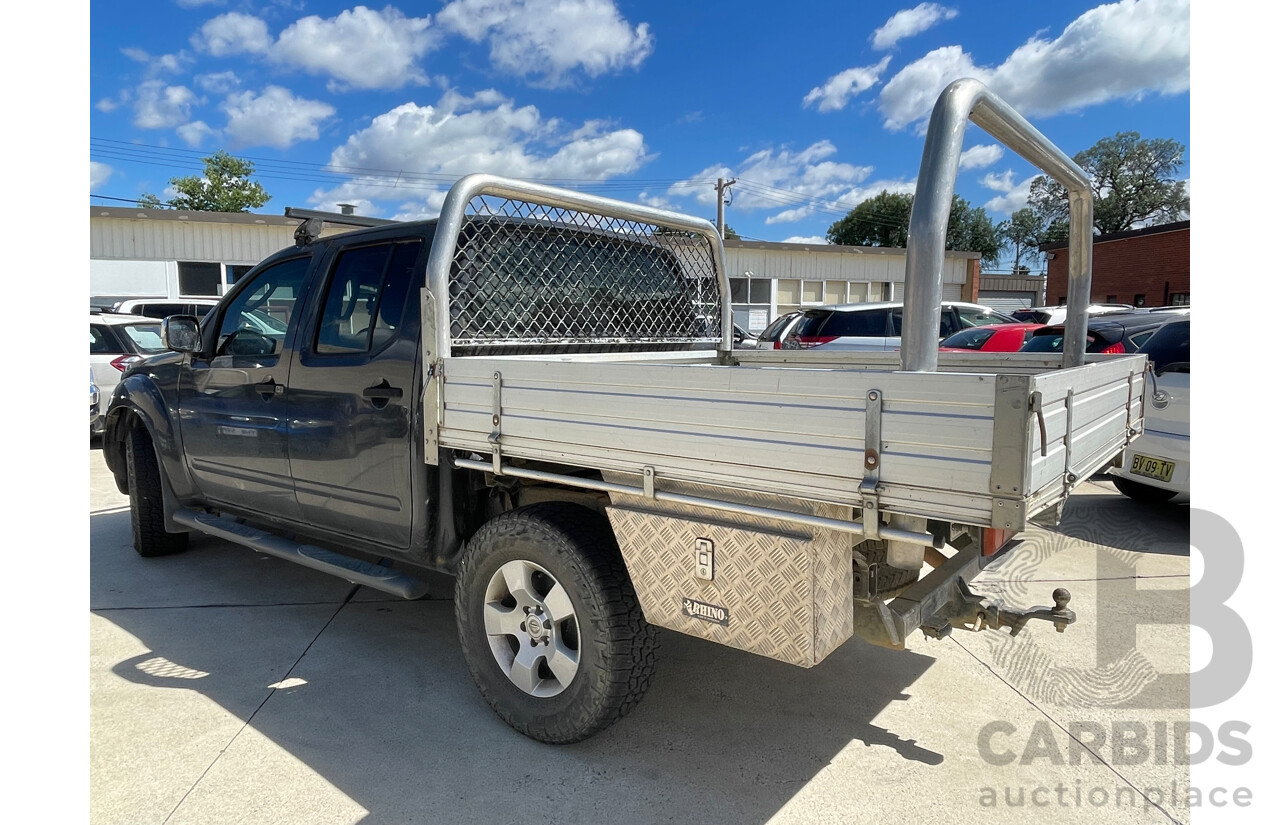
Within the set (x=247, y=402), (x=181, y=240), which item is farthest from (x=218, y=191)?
(x=247, y=402)

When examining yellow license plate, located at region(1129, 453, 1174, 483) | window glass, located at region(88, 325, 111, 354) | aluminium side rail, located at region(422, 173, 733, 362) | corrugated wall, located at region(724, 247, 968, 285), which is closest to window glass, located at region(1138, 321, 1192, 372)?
yellow license plate, located at region(1129, 453, 1174, 483)

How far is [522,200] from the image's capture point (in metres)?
3.60

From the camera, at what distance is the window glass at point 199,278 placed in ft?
65.7

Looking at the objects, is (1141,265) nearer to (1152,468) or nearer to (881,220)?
(1152,468)

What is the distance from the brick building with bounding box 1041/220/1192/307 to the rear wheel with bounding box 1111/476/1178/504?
1956 centimetres

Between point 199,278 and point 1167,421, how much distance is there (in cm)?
2138

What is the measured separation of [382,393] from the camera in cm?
344

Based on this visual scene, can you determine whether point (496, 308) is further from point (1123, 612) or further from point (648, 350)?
point (1123, 612)

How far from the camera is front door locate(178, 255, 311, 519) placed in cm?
402

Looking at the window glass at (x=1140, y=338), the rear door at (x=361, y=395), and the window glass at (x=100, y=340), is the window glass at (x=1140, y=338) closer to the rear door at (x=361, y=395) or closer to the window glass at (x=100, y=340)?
the rear door at (x=361, y=395)

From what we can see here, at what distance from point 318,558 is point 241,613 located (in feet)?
3.24

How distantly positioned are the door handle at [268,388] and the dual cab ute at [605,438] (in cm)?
1

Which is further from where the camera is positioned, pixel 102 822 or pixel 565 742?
pixel 565 742
